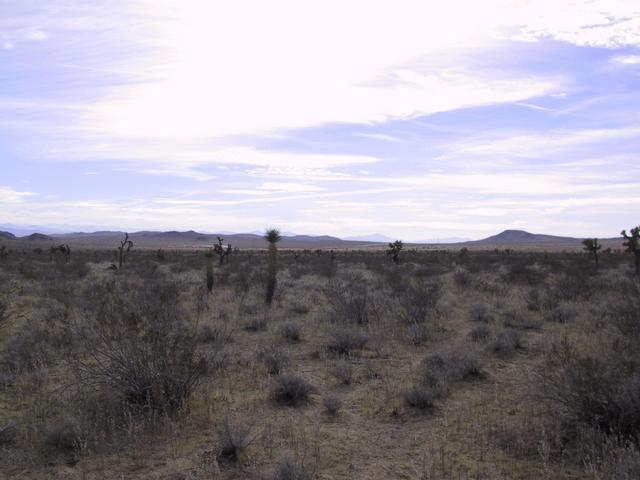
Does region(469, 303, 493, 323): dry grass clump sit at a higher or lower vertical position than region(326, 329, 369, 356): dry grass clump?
higher

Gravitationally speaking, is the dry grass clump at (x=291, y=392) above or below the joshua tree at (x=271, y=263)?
below

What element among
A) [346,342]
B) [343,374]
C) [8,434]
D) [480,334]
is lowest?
[8,434]

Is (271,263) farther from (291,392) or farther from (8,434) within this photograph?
(8,434)

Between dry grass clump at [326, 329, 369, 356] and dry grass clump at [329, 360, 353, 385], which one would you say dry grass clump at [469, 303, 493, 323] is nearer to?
dry grass clump at [326, 329, 369, 356]

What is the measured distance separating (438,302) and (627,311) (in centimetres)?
752

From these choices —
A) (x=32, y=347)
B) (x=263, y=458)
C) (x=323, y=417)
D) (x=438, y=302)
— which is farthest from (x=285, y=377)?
(x=438, y=302)

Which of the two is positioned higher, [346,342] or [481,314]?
[481,314]

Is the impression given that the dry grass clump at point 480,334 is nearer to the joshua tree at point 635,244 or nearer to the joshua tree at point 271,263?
the joshua tree at point 271,263

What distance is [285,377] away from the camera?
7.93 meters

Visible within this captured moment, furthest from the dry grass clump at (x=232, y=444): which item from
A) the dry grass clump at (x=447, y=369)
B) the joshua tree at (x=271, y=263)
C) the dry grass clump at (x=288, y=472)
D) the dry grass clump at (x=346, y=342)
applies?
the joshua tree at (x=271, y=263)

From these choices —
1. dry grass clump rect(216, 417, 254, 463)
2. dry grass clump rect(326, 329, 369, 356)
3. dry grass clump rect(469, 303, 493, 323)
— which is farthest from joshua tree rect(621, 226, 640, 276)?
dry grass clump rect(216, 417, 254, 463)

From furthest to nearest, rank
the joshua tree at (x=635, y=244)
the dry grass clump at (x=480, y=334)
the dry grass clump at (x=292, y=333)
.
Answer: the joshua tree at (x=635, y=244), the dry grass clump at (x=292, y=333), the dry grass clump at (x=480, y=334)

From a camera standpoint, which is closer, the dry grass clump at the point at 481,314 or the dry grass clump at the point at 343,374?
the dry grass clump at the point at 343,374

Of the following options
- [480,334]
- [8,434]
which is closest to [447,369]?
[480,334]
